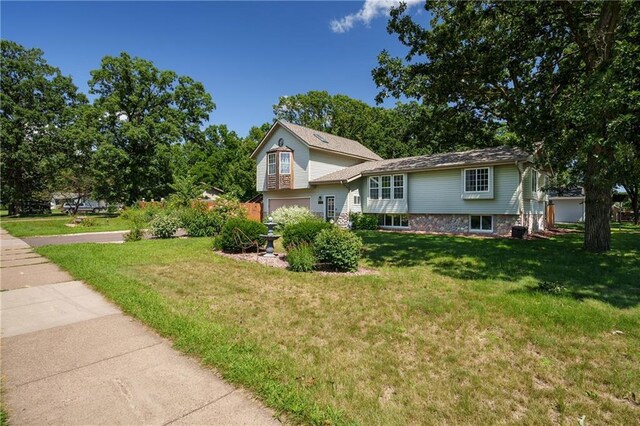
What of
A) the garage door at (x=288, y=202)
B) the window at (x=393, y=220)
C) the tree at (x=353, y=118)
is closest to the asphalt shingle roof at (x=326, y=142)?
the garage door at (x=288, y=202)

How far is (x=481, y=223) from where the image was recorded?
16594mm

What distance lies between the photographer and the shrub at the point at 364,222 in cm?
1969

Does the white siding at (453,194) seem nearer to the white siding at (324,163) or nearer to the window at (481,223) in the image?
the window at (481,223)

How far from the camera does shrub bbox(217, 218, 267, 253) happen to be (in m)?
10.7

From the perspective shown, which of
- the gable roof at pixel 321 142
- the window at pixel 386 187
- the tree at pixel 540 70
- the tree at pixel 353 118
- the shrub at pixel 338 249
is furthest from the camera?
the tree at pixel 353 118

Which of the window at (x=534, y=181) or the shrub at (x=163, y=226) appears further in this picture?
the window at (x=534, y=181)

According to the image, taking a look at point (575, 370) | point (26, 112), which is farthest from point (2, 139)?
point (575, 370)

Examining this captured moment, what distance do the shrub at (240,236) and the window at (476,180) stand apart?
11.5 m

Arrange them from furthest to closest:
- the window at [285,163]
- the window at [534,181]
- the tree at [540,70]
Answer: the window at [285,163] < the window at [534,181] < the tree at [540,70]

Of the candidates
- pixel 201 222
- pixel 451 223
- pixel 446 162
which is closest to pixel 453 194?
pixel 451 223

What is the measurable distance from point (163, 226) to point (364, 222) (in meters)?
11.5

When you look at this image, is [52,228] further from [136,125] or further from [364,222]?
[364,222]

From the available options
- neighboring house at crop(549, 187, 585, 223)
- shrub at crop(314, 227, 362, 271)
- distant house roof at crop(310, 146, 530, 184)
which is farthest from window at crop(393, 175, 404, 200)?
neighboring house at crop(549, 187, 585, 223)

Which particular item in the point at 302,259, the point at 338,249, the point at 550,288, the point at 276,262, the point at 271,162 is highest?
the point at 271,162
